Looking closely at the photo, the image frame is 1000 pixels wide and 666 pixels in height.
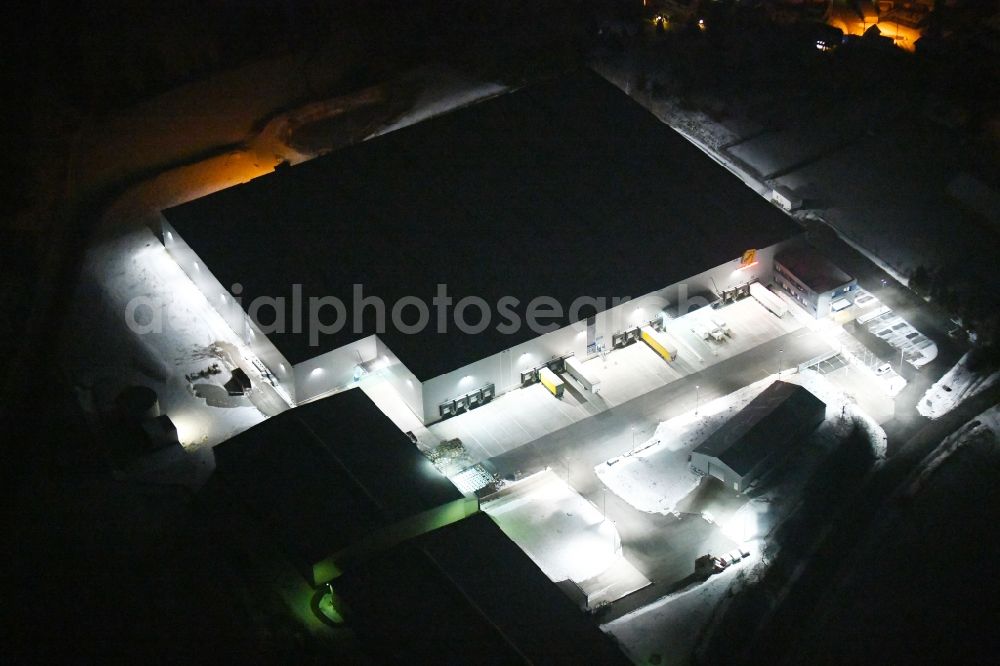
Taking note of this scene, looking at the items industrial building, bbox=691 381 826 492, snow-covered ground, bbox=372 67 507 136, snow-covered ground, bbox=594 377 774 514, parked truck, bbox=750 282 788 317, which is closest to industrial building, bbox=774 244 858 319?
parked truck, bbox=750 282 788 317

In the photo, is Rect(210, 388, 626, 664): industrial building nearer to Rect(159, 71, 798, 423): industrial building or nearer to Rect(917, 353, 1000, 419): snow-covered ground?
Rect(159, 71, 798, 423): industrial building

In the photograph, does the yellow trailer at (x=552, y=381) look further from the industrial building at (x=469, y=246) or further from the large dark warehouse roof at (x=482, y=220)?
the large dark warehouse roof at (x=482, y=220)

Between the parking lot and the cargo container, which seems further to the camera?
the cargo container

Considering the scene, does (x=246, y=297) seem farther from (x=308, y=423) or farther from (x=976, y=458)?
(x=976, y=458)

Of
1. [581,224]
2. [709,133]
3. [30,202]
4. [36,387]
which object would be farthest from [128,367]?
[709,133]

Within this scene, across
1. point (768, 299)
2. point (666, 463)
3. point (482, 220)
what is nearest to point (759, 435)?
point (666, 463)

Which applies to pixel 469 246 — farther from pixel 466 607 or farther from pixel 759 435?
pixel 466 607
